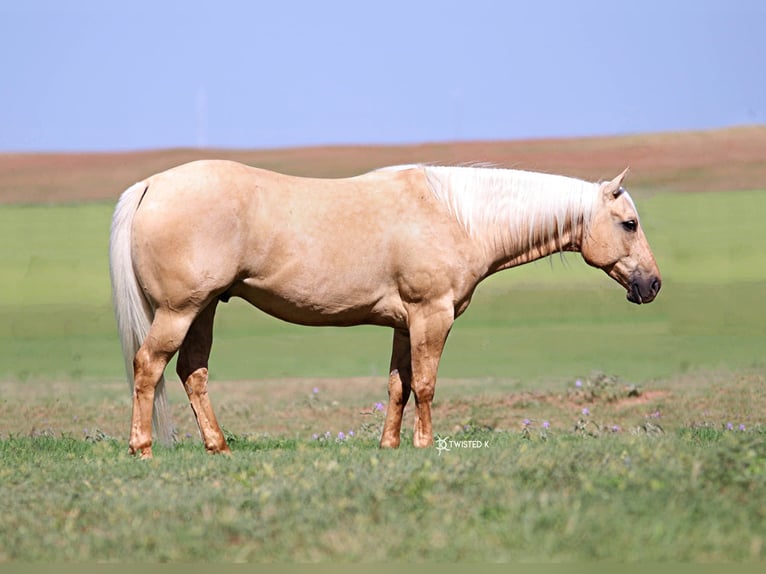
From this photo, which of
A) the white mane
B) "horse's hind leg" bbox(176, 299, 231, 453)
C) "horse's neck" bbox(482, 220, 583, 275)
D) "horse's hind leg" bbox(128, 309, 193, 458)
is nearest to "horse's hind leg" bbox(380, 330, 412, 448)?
"horse's neck" bbox(482, 220, 583, 275)

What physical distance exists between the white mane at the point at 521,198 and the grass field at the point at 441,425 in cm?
172

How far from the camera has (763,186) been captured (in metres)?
26.7

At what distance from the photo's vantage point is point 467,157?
2544cm

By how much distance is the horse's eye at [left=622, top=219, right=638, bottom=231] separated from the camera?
9206 millimetres

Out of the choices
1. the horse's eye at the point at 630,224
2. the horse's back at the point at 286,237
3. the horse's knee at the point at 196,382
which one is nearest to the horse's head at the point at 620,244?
the horse's eye at the point at 630,224

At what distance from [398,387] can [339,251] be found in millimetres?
1320

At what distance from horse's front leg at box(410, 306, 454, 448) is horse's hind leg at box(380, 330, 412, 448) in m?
0.25

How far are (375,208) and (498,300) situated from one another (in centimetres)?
1274

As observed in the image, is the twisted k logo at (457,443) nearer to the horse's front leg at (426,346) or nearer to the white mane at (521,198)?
the horse's front leg at (426,346)

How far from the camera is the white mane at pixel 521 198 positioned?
29.8ft

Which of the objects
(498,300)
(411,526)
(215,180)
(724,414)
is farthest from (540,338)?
(411,526)

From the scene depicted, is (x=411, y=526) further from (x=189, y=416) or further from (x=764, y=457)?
(x=189, y=416)

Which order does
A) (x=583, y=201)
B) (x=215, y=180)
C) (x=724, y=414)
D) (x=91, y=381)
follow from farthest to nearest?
(x=91, y=381) < (x=724, y=414) < (x=583, y=201) < (x=215, y=180)

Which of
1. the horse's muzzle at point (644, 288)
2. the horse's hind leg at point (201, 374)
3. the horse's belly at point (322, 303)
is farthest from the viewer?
the horse's muzzle at point (644, 288)
